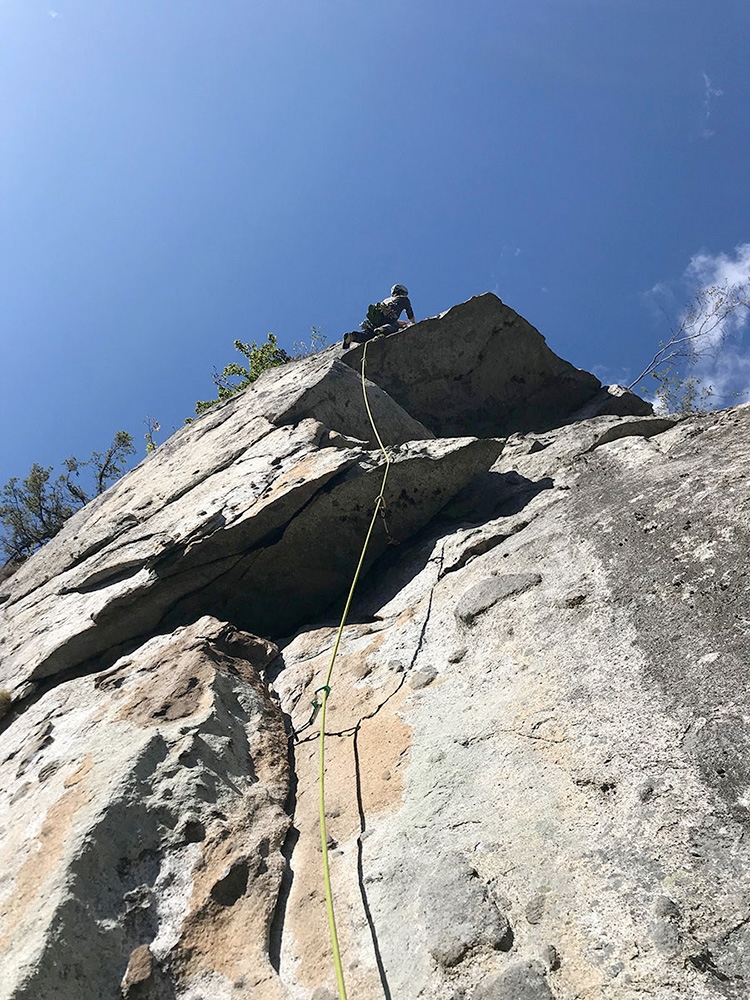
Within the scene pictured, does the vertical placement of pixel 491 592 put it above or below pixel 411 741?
above

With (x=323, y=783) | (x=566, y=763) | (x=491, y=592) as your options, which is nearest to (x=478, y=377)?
(x=491, y=592)

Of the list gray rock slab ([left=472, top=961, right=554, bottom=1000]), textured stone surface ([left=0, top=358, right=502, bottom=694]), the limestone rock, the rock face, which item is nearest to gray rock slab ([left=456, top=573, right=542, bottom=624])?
the rock face

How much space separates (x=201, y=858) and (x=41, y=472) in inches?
650

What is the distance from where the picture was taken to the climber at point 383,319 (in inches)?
404

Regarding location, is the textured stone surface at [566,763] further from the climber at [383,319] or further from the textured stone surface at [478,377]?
the climber at [383,319]

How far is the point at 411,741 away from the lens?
141 inches

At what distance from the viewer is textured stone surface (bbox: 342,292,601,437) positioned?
9.42m

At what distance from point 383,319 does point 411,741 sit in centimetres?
827

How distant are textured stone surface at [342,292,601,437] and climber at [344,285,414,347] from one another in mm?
646

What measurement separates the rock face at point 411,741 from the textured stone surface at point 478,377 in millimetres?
3471

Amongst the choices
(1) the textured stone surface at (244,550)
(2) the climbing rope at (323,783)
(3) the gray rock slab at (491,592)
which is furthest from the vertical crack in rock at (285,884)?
(1) the textured stone surface at (244,550)

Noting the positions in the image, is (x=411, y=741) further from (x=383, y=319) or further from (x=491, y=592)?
(x=383, y=319)

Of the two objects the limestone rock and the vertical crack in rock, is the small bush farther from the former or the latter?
the vertical crack in rock

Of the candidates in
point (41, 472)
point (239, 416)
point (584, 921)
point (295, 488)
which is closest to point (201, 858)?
point (584, 921)
